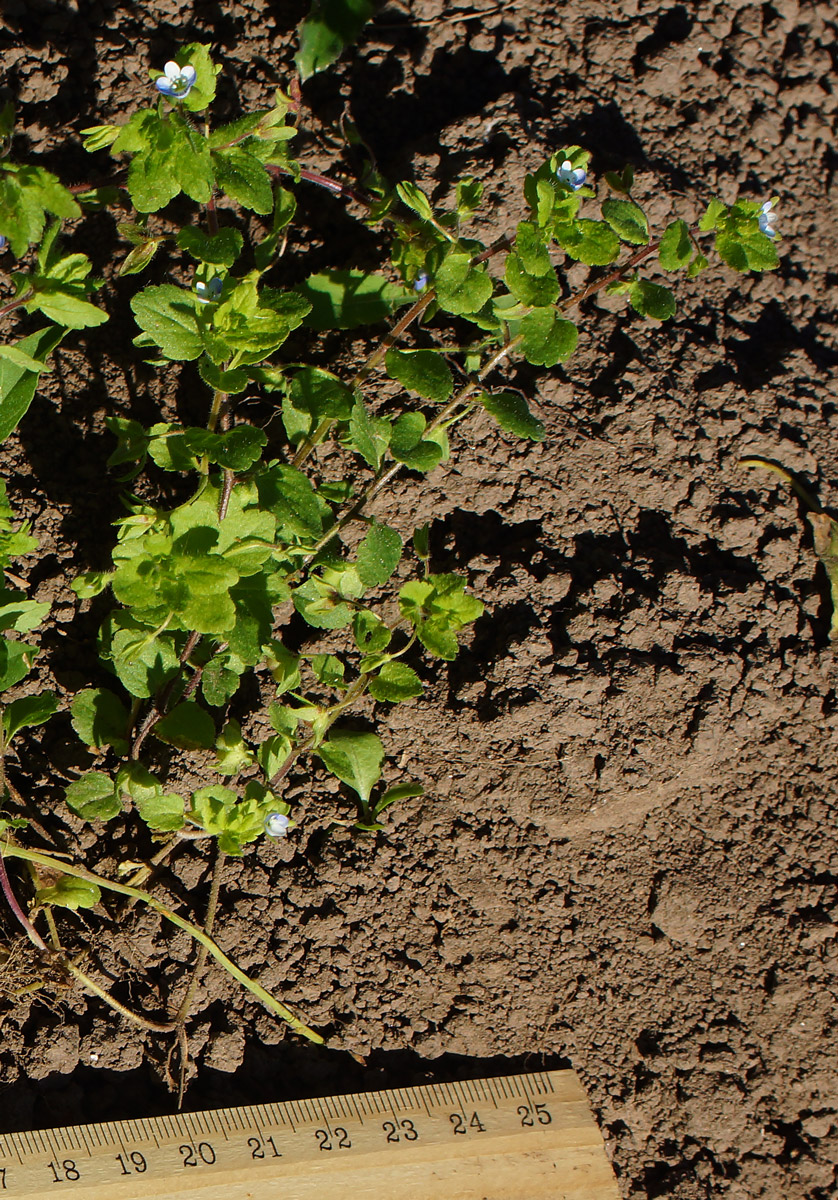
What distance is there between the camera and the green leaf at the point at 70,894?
2.77 metres

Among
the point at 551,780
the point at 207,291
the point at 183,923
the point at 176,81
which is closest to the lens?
the point at 176,81

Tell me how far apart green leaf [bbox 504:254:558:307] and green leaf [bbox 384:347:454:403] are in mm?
310

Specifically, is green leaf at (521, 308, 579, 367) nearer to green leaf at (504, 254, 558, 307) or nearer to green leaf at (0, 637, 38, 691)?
green leaf at (504, 254, 558, 307)

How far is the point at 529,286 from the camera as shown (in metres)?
2.63

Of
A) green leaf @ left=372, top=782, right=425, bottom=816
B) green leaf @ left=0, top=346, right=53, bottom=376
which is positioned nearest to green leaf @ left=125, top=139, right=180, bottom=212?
green leaf @ left=0, top=346, right=53, bottom=376

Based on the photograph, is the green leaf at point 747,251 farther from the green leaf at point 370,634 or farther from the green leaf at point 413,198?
the green leaf at point 370,634

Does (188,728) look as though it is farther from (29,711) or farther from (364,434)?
(364,434)

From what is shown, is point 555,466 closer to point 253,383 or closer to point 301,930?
point 253,383

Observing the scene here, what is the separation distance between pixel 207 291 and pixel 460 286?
0.69 metres

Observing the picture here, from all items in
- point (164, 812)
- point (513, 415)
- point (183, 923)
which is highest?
point (513, 415)

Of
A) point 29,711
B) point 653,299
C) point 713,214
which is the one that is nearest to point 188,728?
point 29,711

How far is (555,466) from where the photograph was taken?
3.18 metres

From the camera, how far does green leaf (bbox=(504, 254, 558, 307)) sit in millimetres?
2625

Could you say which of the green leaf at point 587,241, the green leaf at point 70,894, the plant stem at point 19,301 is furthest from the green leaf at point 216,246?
the green leaf at point 70,894
